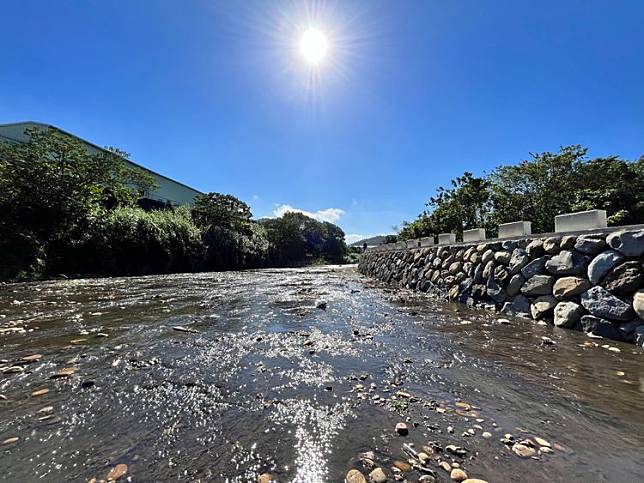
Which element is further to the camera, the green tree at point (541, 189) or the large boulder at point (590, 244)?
the green tree at point (541, 189)

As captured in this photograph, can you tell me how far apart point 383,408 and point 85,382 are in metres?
2.58

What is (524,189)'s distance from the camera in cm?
1834

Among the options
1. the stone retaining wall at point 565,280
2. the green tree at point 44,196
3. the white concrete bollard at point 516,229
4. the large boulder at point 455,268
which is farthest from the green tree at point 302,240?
the white concrete bollard at point 516,229

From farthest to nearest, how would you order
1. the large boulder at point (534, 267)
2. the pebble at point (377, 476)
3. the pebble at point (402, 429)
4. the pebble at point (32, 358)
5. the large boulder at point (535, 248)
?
the large boulder at point (535, 248), the large boulder at point (534, 267), the pebble at point (32, 358), the pebble at point (402, 429), the pebble at point (377, 476)

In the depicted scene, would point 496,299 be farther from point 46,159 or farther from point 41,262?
point 46,159

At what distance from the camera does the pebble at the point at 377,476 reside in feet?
4.58

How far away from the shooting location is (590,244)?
3932 mm

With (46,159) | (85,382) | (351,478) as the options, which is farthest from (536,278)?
(46,159)

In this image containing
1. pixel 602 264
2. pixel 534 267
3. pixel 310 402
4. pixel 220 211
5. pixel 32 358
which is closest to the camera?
pixel 310 402

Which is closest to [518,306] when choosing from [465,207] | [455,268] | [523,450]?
[455,268]

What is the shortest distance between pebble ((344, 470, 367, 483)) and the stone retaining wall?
3840 mm

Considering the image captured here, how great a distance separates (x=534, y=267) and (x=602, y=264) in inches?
40.5

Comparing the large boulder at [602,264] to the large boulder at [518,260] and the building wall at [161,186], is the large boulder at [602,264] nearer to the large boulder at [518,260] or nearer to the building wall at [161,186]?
the large boulder at [518,260]

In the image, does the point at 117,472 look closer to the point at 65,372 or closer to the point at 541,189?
the point at 65,372
